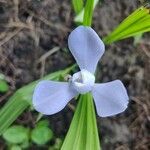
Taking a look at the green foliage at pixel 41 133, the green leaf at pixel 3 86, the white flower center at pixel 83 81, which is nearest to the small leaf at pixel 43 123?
the green foliage at pixel 41 133

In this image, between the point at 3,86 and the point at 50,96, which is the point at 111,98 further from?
the point at 3,86

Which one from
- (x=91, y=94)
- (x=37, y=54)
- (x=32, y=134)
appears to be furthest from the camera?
(x=37, y=54)

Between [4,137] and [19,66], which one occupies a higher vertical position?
[19,66]

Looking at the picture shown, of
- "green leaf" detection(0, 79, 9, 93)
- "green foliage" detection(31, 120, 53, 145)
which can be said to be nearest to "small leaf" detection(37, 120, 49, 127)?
"green foliage" detection(31, 120, 53, 145)

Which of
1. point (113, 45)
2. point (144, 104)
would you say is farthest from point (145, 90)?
point (113, 45)

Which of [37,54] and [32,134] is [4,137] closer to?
[32,134]

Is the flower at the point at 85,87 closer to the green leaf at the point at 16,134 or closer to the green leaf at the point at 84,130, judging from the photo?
the green leaf at the point at 84,130

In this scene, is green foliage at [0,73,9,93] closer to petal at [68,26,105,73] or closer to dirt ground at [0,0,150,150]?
dirt ground at [0,0,150,150]

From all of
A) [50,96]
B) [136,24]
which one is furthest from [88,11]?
[50,96]

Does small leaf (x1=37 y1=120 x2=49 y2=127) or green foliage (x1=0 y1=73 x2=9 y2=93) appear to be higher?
green foliage (x1=0 y1=73 x2=9 y2=93)
